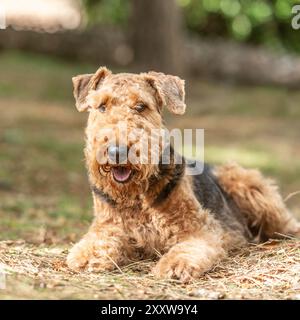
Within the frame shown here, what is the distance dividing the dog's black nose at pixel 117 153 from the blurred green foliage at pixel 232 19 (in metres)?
13.7

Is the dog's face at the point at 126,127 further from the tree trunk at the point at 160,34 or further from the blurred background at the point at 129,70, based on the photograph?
the tree trunk at the point at 160,34

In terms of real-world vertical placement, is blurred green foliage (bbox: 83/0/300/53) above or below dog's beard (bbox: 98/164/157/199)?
above

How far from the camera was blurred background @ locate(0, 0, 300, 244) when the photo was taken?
8758 mm

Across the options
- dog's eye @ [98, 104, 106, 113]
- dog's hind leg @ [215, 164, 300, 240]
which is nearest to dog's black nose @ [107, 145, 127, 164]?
dog's eye @ [98, 104, 106, 113]

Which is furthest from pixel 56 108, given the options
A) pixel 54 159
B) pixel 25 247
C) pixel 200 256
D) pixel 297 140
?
pixel 200 256

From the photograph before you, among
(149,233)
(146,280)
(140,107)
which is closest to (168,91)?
(140,107)

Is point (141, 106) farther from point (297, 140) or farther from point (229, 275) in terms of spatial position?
point (297, 140)

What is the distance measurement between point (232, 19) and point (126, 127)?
1422 cm

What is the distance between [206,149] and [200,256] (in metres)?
6.95

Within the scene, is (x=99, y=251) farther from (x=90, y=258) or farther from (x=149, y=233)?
(x=149, y=233)

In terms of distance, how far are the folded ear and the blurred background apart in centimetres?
154

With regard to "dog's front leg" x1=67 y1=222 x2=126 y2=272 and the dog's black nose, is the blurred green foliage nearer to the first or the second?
"dog's front leg" x1=67 y1=222 x2=126 y2=272

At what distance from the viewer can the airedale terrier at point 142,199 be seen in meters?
4.38

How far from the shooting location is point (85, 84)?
16.7 feet
